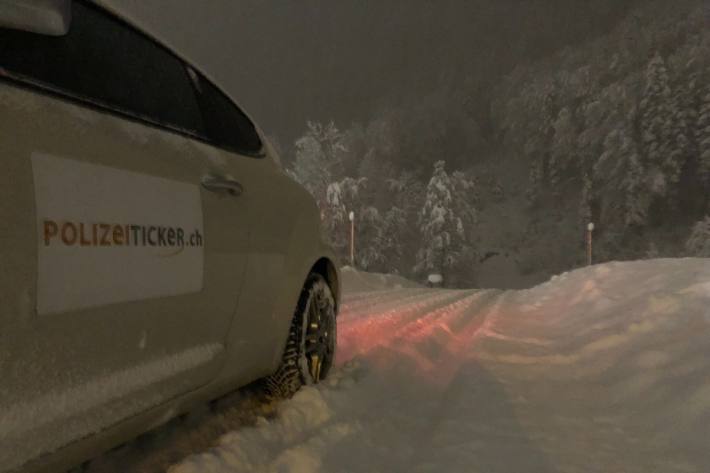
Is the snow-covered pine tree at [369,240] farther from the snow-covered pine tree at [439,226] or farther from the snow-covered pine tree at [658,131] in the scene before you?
the snow-covered pine tree at [658,131]

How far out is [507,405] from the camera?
3170 millimetres

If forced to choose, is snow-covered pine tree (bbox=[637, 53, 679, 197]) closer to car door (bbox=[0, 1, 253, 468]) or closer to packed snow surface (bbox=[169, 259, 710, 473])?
packed snow surface (bbox=[169, 259, 710, 473])

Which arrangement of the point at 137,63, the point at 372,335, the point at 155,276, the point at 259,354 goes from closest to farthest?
1. the point at 155,276
2. the point at 137,63
3. the point at 259,354
4. the point at 372,335

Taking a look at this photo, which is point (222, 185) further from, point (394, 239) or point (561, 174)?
point (561, 174)

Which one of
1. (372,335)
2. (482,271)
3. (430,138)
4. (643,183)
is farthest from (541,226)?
(372,335)

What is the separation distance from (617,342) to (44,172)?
437 cm

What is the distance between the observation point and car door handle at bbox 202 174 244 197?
2.17 meters

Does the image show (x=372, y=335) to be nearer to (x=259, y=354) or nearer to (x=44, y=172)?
(x=259, y=354)

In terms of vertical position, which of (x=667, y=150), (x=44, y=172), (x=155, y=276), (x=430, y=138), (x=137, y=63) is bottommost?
(x=155, y=276)

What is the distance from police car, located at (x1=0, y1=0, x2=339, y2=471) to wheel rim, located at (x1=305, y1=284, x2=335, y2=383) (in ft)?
1.74

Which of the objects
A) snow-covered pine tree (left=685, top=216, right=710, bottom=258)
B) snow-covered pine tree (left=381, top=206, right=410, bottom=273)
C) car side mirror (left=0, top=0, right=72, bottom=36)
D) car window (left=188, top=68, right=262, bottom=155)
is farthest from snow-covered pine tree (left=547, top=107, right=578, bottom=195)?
car side mirror (left=0, top=0, right=72, bottom=36)

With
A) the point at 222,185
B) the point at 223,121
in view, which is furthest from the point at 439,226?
the point at 222,185

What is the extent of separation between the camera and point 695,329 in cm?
397

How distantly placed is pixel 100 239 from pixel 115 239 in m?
0.06
